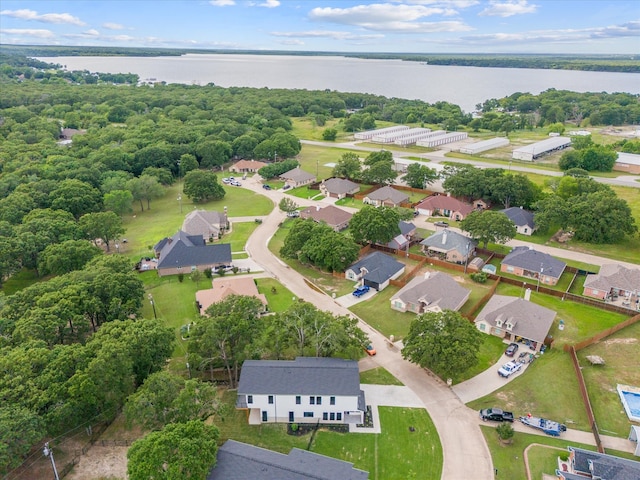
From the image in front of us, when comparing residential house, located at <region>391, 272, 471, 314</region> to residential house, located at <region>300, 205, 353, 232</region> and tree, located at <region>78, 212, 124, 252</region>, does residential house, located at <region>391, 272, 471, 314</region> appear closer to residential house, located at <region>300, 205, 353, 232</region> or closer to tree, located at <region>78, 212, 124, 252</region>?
residential house, located at <region>300, 205, 353, 232</region>

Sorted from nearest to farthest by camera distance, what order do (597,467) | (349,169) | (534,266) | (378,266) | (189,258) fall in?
(597,467), (378,266), (534,266), (189,258), (349,169)

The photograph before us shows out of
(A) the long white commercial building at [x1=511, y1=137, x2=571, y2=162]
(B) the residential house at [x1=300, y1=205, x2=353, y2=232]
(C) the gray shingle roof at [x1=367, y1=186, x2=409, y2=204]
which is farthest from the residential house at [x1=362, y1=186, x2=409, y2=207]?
(A) the long white commercial building at [x1=511, y1=137, x2=571, y2=162]

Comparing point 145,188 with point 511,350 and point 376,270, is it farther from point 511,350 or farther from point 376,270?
point 511,350

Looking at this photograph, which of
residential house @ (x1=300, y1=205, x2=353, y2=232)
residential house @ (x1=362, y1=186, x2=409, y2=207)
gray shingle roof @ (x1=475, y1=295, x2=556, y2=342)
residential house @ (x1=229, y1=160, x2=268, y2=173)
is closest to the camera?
gray shingle roof @ (x1=475, y1=295, x2=556, y2=342)

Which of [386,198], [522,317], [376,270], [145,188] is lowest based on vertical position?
[386,198]

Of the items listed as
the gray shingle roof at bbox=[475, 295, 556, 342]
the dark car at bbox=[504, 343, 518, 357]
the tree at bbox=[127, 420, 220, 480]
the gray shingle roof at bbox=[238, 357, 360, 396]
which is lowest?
the dark car at bbox=[504, 343, 518, 357]

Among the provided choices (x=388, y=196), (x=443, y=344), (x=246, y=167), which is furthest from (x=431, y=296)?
(x=246, y=167)

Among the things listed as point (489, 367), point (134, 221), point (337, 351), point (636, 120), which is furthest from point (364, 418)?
point (636, 120)
